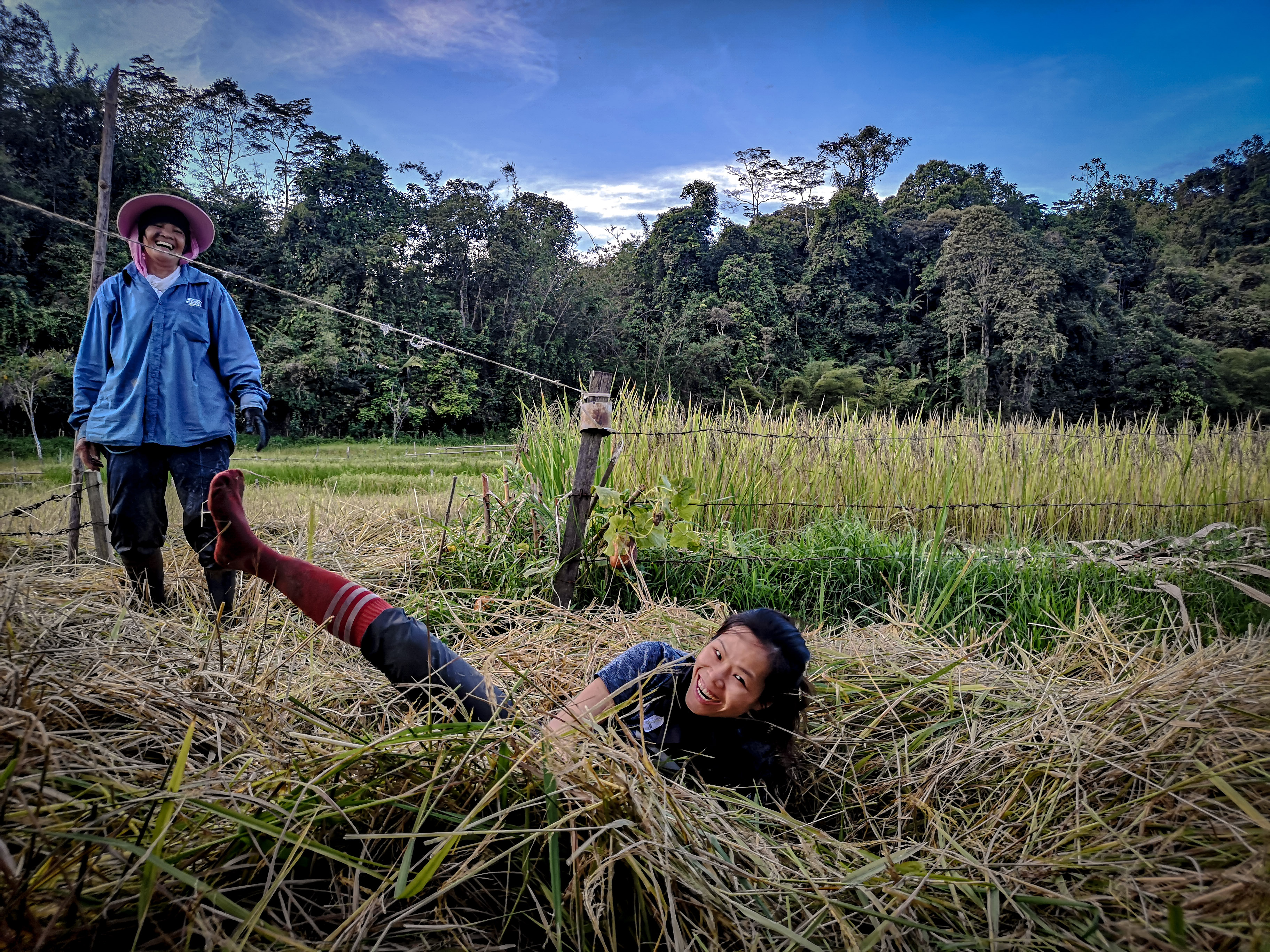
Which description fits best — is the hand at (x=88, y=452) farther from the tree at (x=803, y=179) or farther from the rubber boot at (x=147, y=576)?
the tree at (x=803, y=179)

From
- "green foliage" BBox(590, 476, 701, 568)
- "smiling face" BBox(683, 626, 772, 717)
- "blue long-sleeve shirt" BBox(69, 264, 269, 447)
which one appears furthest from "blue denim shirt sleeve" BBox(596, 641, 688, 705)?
"blue long-sleeve shirt" BBox(69, 264, 269, 447)

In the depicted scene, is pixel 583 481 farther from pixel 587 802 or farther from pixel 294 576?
pixel 587 802

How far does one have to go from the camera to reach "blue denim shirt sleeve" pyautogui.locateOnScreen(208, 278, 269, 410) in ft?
8.39

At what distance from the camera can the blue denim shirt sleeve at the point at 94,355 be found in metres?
2.45

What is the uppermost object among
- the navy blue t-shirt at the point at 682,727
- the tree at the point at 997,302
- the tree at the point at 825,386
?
the tree at the point at 997,302

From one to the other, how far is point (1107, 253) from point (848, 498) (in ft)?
99.8

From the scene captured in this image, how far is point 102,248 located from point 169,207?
69 cm

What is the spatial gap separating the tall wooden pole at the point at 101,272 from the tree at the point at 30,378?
26.9 feet

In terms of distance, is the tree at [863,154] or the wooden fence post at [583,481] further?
the tree at [863,154]

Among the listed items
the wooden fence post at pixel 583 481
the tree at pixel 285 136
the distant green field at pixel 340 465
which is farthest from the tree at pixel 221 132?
the wooden fence post at pixel 583 481

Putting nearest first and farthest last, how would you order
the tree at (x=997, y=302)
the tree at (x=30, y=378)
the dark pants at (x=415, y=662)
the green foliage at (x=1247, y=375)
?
1. the dark pants at (x=415, y=662)
2. the tree at (x=30, y=378)
3. the green foliage at (x=1247, y=375)
4. the tree at (x=997, y=302)

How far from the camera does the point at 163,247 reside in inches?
97.3

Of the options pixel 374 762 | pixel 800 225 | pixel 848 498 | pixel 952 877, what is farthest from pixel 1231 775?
pixel 800 225

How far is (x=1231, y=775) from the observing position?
0.92 metres
